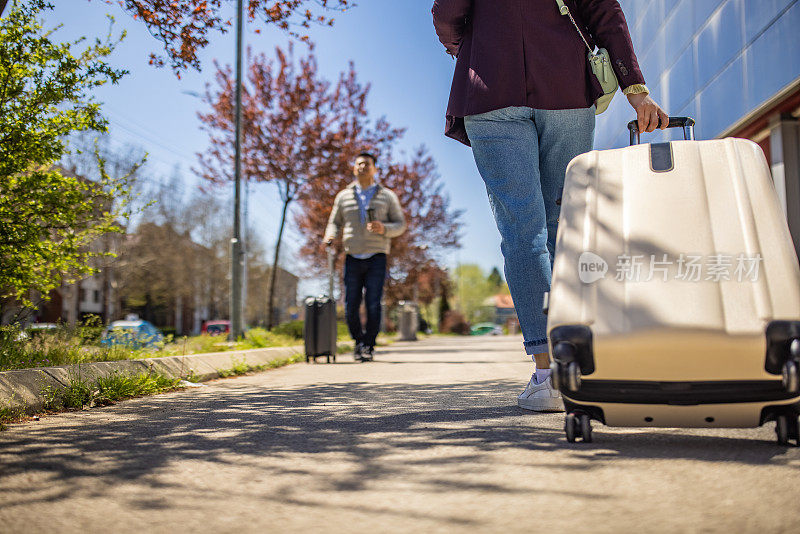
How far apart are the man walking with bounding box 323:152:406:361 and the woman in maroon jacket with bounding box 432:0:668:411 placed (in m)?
4.77

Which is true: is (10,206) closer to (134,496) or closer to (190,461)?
(190,461)

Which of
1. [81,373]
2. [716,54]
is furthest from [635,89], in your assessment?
[716,54]

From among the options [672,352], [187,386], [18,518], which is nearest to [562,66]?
[672,352]

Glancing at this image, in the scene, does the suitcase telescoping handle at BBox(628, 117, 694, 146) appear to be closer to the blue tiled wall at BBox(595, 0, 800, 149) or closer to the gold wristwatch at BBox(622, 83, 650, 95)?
the gold wristwatch at BBox(622, 83, 650, 95)

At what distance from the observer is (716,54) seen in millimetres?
13391

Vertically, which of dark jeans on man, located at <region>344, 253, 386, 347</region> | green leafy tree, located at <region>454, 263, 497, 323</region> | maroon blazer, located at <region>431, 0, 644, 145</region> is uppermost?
green leafy tree, located at <region>454, 263, 497, 323</region>

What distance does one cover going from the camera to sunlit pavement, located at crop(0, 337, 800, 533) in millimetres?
1553

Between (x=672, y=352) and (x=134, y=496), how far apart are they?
1598 mm

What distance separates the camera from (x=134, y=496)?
179 centimetres

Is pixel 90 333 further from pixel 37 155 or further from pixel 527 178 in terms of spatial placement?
pixel 527 178

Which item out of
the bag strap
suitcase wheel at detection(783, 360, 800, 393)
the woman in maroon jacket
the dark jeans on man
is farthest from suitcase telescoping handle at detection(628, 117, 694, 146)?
the dark jeans on man

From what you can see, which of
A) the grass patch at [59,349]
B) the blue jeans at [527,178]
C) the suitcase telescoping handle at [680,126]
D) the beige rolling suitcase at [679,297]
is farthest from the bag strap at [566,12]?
the grass patch at [59,349]

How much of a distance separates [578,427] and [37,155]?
12.3 feet

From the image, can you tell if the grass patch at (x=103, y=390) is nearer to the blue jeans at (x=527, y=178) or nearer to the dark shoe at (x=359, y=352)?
the blue jeans at (x=527, y=178)
